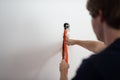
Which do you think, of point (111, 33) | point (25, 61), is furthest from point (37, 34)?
point (111, 33)

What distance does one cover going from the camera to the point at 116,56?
22.0 inches

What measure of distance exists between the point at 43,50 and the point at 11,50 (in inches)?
6.5

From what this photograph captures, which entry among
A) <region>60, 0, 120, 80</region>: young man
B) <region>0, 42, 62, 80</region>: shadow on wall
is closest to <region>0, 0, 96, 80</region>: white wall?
<region>0, 42, 62, 80</region>: shadow on wall

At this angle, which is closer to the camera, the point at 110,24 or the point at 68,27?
the point at 110,24

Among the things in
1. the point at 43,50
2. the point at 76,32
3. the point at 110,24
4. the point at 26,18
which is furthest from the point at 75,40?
the point at 110,24

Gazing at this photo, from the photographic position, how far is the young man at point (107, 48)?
56 cm

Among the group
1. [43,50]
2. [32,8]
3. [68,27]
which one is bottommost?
[43,50]

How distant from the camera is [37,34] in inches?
42.8

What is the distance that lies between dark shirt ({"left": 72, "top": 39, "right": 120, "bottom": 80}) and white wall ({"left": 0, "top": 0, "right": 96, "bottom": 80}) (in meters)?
0.53

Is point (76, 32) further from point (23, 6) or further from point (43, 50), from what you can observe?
point (23, 6)

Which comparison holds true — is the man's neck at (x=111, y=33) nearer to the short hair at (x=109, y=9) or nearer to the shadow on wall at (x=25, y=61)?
the short hair at (x=109, y=9)

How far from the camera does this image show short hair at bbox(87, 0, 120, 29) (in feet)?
1.88

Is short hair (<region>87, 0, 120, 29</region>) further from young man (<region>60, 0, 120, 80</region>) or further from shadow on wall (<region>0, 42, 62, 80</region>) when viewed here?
shadow on wall (<region>0, 42, 62, 80</region>)

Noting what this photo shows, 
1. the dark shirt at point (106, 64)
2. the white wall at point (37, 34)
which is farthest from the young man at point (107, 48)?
the white wall at point (37, 34)
